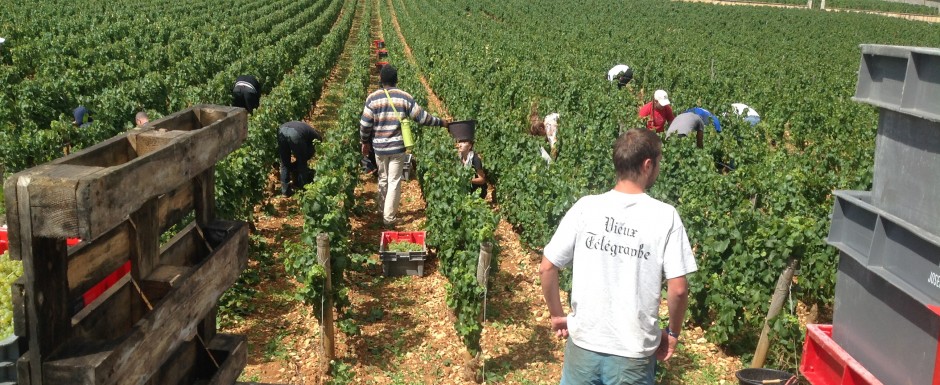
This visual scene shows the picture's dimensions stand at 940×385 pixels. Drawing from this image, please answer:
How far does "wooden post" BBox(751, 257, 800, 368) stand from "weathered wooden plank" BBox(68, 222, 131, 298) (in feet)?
15.9

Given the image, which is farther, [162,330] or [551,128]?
[551,128]

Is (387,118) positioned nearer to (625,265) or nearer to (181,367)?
(625,265)

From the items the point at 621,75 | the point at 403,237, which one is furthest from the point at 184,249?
the point at 621,75

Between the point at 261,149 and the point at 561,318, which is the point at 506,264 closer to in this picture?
the point at 261,149

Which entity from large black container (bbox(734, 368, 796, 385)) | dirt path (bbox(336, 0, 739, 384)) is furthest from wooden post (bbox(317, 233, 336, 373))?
large black container (bbox(734, 368, 796, 385))

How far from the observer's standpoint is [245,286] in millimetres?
7977

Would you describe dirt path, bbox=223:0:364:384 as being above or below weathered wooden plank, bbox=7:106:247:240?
below

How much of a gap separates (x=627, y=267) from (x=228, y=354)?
1768 millimetres

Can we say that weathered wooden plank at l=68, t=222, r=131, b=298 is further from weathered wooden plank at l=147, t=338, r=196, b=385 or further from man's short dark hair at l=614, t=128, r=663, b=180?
man's short dark hair at l=614, t=128, r=663, b=180

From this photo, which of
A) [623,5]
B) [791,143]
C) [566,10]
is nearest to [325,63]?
[791,143]

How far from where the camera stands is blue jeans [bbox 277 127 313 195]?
35.8 feet

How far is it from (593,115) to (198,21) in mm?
23538

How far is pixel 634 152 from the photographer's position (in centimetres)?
357

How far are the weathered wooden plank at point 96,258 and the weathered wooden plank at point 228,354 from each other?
74cm
